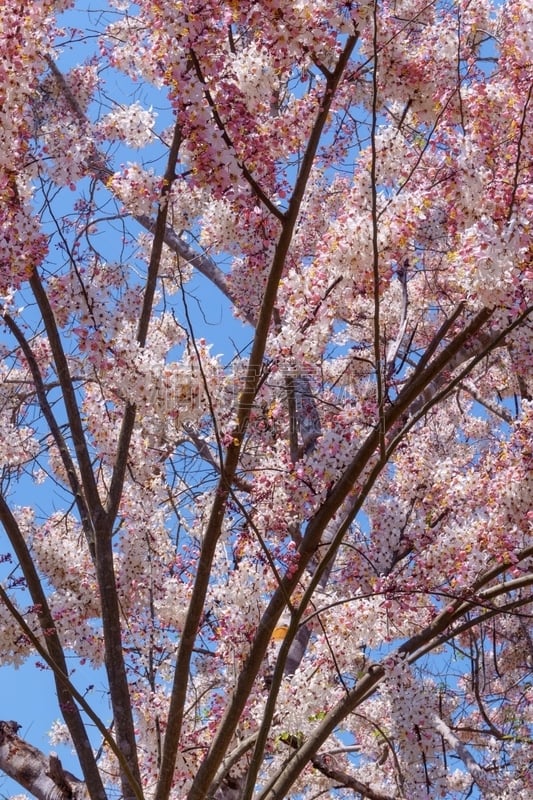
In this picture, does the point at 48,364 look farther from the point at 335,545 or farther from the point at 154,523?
the point at 335,545

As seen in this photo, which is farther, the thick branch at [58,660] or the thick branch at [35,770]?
the thick branch at [35,770]

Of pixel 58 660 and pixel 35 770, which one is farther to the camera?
pixel 35 770

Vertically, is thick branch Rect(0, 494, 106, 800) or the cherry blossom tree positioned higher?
the cherry blossom tree

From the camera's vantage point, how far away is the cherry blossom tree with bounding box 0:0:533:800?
3.29m

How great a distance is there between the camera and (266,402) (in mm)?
3568

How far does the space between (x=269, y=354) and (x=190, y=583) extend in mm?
2031

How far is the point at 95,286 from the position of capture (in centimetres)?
351

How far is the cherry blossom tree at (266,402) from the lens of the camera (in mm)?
3285

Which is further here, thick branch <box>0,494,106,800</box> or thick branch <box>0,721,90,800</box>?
thick branch <box>0,721,90,800</box>

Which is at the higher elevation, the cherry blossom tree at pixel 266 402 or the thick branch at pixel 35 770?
the cherry blossom tree at pixel 266 402

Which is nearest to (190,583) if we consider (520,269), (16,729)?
(16,729)

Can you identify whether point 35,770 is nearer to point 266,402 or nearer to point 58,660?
point 58,660

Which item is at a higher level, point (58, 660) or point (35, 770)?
point (58, 660)

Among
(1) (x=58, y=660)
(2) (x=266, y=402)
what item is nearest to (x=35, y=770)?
(1) (x=58, y=660)
